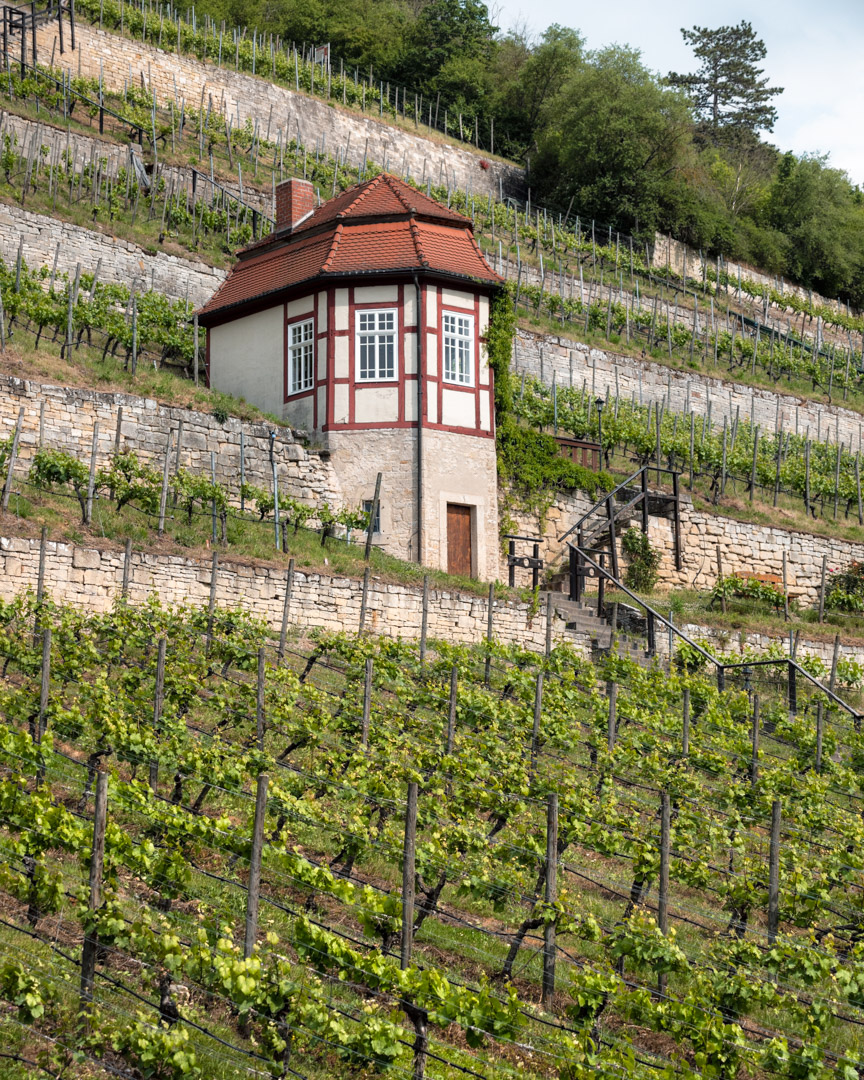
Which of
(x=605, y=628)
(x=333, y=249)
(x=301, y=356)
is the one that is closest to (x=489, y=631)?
(x=605, y=628)

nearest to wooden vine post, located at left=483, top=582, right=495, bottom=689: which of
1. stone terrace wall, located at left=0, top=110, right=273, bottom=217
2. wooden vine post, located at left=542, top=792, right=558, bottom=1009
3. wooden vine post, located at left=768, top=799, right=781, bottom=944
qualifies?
wooden vine post, located at left=768, top=799, right=781, bottom=944

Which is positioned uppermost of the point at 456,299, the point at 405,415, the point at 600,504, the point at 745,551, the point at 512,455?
the point at 456,299

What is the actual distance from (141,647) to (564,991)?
7.41 m

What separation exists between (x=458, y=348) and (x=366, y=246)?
2.51 metres

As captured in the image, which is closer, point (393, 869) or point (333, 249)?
point (393, 869)

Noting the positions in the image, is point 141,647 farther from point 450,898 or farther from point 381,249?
point 381,249

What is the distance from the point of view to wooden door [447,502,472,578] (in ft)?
83.4

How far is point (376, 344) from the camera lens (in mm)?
26297

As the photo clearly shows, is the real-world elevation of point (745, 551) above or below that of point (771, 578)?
above

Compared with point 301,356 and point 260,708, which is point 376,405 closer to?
point 301,356

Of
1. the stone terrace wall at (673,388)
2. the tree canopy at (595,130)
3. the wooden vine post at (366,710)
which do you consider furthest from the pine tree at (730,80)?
the wooden vine post at (366,710)

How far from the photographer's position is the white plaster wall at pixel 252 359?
27.5m

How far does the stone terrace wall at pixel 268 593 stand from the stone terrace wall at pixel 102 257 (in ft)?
36.7

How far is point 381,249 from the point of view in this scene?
26844mm
